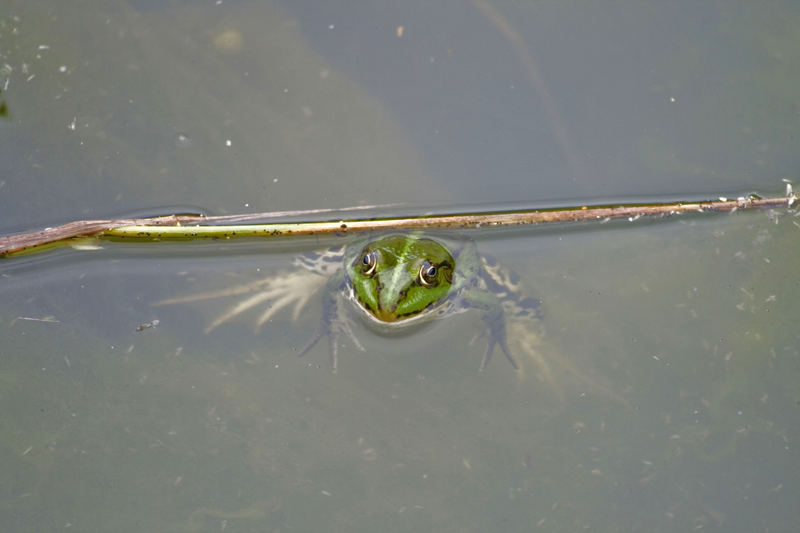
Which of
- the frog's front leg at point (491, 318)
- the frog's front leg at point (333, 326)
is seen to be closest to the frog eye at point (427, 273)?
the frog's front leg at point (491, 318)

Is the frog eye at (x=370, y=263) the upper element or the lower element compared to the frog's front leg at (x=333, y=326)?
upper

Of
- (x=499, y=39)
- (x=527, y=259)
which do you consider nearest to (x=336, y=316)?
(x=527, y=259)

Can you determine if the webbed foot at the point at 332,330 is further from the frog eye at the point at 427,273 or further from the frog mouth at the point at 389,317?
the frog eye at the point at 427,273

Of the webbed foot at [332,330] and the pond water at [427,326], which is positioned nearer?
the pond water at [427,326]

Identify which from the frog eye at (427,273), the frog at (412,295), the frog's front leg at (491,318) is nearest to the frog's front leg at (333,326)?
the frog at (412,295)

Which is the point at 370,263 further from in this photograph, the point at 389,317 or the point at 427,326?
the point at 427,326

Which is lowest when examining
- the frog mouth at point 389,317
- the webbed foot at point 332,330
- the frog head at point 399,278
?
the webbed foot at point 332,330
